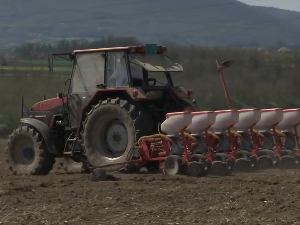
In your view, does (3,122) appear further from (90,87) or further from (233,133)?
(233,133)

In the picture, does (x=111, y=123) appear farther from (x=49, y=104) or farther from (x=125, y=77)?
(x=49, y=104)

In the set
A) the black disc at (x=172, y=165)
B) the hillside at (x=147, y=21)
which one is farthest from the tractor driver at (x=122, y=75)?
the hillside at (x=147, y=21)

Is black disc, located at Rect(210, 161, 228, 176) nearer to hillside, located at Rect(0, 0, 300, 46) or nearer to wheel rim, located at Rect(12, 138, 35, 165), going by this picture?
wheel rim, located at Rect(12, 138, 35, 165)

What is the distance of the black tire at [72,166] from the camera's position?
13617 mm

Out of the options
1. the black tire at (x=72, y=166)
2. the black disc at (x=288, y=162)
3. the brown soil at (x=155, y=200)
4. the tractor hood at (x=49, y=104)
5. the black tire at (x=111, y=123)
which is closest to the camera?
the brown soil at (x=155, y=200)

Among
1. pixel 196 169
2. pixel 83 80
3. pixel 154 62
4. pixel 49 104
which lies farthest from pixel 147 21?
pixel 196 169

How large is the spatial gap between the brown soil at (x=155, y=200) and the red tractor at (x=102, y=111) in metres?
0.91

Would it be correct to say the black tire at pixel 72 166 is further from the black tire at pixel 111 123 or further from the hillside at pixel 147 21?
the hillside at pixel 147 21

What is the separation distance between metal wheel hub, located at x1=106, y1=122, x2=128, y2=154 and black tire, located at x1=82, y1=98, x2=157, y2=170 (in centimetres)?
2

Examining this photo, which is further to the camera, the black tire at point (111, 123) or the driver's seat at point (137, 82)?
the driver's seat at point (137, 82)

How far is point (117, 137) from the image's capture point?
1274cm

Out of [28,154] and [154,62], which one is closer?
[154,62]

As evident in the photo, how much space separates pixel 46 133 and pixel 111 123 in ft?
4.04

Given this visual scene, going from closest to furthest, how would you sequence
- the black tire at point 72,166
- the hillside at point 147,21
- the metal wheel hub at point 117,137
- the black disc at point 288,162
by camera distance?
the black disc at point 288,162
the metal wheel hub at point 117,137
the black tire at point 72,166
the hillside at point 147,21
